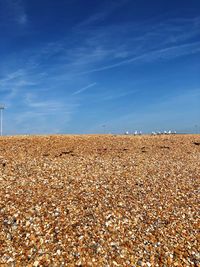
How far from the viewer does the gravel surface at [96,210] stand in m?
11.2

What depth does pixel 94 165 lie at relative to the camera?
22.2 metres

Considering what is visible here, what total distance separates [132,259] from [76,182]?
24.7ft

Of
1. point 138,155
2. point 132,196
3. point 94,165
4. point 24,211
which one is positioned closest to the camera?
point 24,211

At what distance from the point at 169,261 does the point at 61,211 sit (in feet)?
16.9

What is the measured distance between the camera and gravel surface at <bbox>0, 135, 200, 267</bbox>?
36.8 ft

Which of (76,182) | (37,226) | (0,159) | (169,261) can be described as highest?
(0,159)

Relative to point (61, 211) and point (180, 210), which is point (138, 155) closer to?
point (180, 210)

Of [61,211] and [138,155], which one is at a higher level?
[138,155]

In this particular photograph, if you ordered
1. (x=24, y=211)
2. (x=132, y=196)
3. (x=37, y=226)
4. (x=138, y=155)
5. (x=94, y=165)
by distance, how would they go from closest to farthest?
1. (x=37, y=226)
2. (x=24, y=211)
3. (x=132, y=196)
4. (x=94, y=165)
5. (x=138, y=155)

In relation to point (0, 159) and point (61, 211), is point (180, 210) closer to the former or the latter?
point (61, 211)

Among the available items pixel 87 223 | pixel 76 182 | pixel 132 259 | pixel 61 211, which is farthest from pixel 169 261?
pixel 76 182

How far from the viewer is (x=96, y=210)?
14.3 meters

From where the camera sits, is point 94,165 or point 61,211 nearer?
point 61,211

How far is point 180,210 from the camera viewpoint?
49.4 ft
